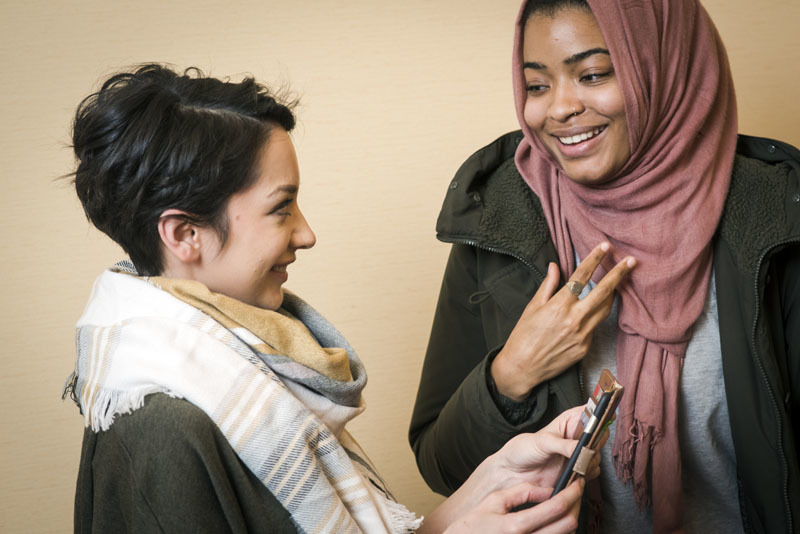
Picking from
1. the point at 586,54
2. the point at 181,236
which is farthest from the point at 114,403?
the point at 586,54

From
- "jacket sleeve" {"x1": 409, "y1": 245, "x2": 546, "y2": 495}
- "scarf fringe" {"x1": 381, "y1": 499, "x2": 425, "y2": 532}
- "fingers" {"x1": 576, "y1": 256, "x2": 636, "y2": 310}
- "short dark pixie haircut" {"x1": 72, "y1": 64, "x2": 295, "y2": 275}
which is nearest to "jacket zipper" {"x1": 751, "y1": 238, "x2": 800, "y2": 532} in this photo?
"fingers" {"x1": 576, "y1": 256, "x2": 636, "y2": 310}

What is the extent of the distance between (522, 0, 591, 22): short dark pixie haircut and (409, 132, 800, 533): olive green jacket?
12.4 inches

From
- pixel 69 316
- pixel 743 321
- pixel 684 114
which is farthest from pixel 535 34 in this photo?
pixel 69 316

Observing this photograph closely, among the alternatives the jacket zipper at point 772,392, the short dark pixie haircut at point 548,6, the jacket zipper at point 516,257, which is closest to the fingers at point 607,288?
the jacket zipper at point 516,257

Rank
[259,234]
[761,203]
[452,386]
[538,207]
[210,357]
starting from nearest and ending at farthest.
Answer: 1. [210,357]
2. [259,234]
3. [761,203]
4. [538,207]
5. [452,386]

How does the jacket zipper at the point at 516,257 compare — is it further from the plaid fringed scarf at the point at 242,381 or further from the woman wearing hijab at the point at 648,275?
the plaid fringed scarf at the point at 242,381

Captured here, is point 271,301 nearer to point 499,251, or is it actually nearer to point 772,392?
point 499,251

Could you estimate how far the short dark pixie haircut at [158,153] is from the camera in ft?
3.58

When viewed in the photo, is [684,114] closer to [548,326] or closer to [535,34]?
[535,34]

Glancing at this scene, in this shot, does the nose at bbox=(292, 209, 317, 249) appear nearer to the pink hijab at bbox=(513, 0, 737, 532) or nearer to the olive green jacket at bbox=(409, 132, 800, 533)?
the olive green jacket at bbox=(409, 132, 800, 533)

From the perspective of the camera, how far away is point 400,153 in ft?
8.05

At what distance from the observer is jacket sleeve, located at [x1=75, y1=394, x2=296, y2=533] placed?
Result: 0.95 metres

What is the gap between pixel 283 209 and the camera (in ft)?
3.88

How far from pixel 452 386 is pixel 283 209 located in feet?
2.28
